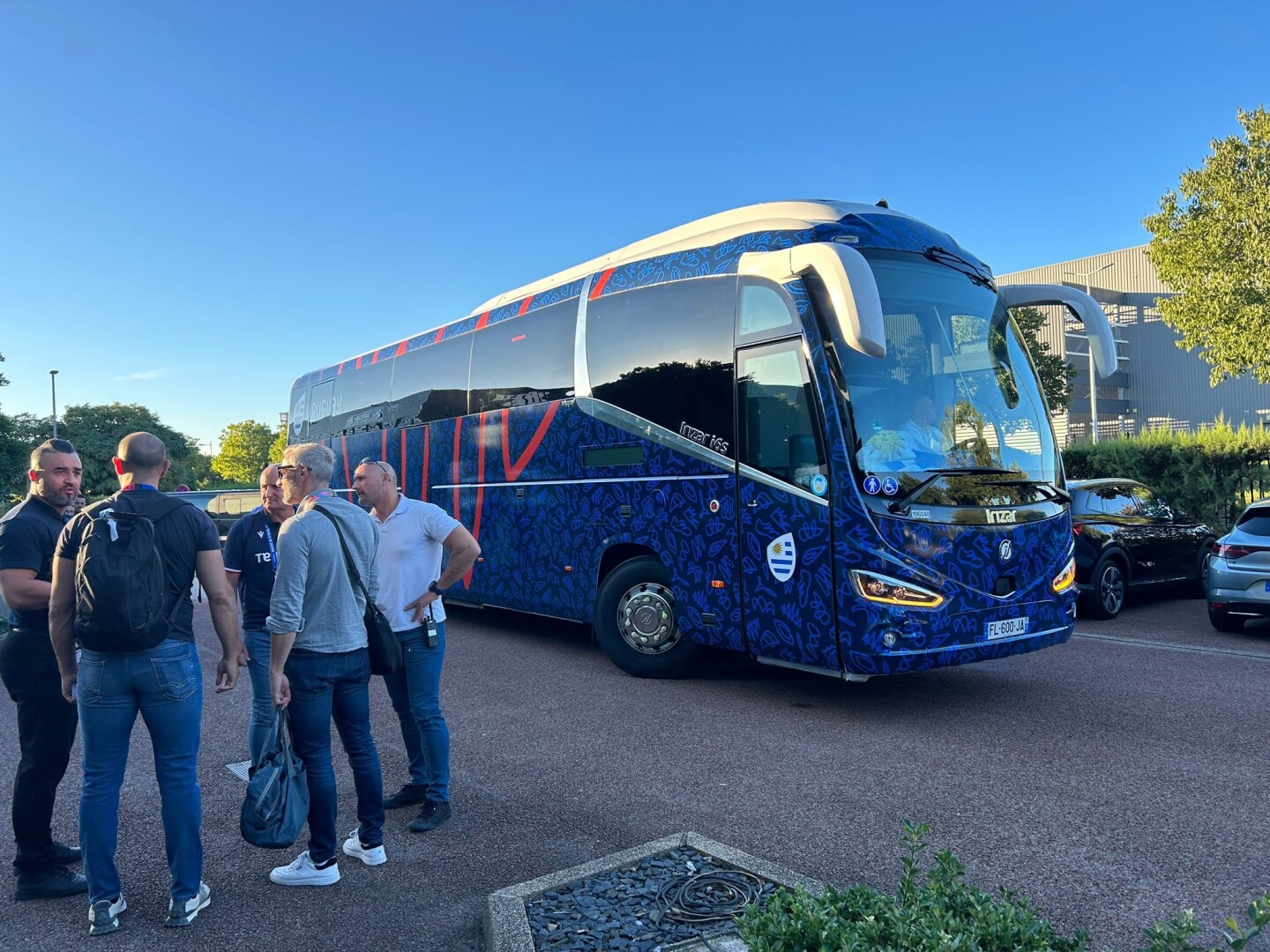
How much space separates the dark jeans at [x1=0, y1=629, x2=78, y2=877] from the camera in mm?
4039

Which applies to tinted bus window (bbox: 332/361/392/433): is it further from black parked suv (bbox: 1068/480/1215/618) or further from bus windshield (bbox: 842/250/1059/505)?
black parked suv (bbox: 1068/480/1215/618)

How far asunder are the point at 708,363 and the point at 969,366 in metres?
1.95

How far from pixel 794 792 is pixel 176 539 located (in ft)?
10.9

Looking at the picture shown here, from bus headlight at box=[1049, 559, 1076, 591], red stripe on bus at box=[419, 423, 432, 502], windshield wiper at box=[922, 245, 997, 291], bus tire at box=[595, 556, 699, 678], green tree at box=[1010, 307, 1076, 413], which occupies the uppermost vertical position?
green tree at box=[1010, 307, 1076, 413]

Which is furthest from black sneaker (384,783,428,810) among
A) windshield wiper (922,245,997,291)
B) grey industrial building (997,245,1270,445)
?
grey industrial building (997,245,1270,445)

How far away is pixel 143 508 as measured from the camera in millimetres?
3717

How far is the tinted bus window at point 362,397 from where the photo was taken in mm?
13008

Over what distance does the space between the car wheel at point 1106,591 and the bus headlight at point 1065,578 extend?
14.7 ft

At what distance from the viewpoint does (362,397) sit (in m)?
13.6

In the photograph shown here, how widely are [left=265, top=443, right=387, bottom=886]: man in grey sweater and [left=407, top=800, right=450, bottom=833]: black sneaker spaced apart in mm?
415

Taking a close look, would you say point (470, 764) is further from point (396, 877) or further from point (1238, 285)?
point (1238, 285)

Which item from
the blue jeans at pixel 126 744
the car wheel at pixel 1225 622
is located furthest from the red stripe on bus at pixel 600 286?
the car wheel at pixel 1225 622

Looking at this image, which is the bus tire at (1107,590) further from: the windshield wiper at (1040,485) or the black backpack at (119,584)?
the black backpack at (119,584)

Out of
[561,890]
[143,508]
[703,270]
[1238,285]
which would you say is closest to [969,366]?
[703,270]
